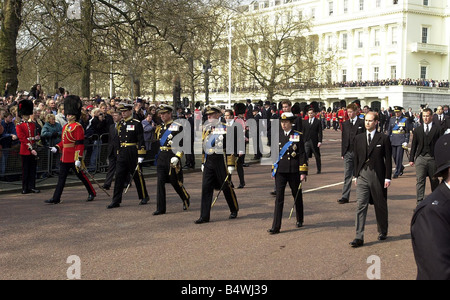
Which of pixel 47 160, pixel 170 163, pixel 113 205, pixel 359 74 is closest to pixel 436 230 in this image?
pixel 170 163

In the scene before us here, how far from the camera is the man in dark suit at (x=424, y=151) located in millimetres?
10633

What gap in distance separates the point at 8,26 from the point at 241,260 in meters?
15.8

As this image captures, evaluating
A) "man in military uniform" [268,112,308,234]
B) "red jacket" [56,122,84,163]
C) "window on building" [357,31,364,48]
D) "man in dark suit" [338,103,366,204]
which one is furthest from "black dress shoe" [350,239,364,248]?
"window on building" [357,31,364,48]

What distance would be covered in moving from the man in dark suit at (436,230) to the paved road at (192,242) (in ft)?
10.7

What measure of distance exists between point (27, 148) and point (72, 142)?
1.70 metres

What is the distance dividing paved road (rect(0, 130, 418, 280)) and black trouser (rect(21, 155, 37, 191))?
0.62 meters

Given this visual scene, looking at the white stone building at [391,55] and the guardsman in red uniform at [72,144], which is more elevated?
the white stone building at [391,55]

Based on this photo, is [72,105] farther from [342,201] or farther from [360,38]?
[360,38]

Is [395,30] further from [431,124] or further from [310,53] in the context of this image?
[431,124]

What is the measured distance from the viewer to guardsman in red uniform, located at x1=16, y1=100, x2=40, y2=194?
1259cm

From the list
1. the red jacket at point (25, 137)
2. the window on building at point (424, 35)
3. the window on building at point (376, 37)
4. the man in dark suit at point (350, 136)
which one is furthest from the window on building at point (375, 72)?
the red jacket at point (25, 137)

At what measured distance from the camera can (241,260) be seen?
685 cm

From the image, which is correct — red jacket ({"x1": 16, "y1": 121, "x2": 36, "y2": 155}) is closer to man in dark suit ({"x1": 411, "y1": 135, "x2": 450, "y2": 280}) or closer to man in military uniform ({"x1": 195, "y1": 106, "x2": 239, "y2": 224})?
man in military uniform ({"x1": 195, "y1": 106, "x2": 239, "y2": 224})

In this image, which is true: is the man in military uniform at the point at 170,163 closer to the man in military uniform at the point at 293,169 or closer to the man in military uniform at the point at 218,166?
the man in military uniform at the point at 218,166
